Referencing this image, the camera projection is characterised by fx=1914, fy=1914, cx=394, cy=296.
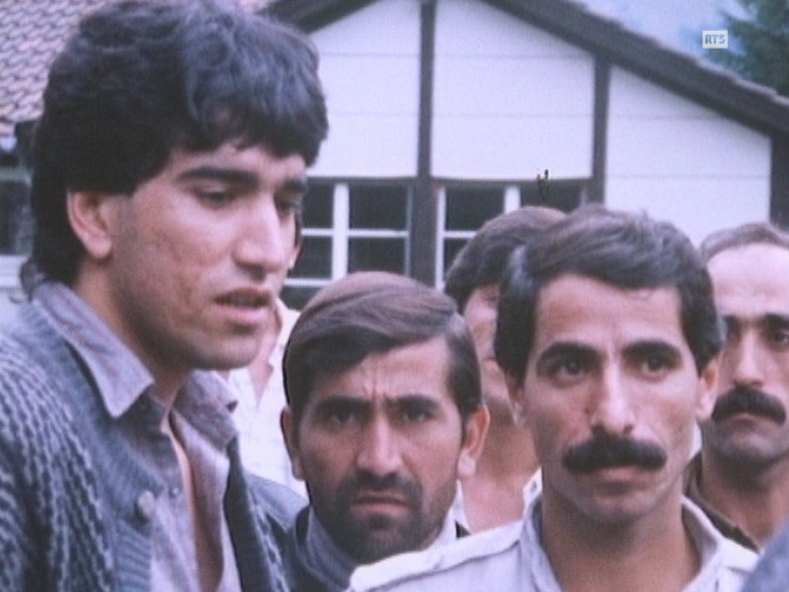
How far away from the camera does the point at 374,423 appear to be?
134 inches

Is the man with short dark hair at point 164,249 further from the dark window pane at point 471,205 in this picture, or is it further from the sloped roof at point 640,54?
the dark window pane at point 471,205

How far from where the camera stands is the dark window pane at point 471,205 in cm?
1439

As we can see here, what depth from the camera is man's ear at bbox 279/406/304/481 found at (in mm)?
3471

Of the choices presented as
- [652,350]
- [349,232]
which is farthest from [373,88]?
[652,350]

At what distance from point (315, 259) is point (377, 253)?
47 centimetres

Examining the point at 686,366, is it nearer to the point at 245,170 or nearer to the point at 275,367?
the point at 245,170

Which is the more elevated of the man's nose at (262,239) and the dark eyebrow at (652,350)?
the man's nose at (262,239)

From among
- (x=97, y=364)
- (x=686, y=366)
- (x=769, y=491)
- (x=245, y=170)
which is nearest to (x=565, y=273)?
(x=686, y=366)

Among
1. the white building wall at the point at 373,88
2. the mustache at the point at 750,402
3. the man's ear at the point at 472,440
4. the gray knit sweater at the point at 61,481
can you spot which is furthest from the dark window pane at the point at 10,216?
the gray knit sweater at the point at 61,481

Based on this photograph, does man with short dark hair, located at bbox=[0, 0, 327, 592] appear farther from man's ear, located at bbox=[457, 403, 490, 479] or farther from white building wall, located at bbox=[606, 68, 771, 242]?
white building wall, located at bbox=[606, 68, 771, 242]

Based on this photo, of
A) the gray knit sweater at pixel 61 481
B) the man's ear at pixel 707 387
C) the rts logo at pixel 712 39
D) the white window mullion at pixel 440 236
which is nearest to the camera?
the gray knit sweater at pixel 61 481

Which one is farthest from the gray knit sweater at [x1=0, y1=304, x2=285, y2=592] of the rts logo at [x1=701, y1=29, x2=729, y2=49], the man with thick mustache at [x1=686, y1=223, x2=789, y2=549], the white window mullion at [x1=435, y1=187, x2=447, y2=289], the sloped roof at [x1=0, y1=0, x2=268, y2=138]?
the rts logo at [x1=701, y1=29, x2=729, y2=49]

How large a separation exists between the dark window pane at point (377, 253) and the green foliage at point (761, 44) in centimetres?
1344

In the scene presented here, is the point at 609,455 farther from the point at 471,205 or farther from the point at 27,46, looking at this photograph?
the point at 27,46
